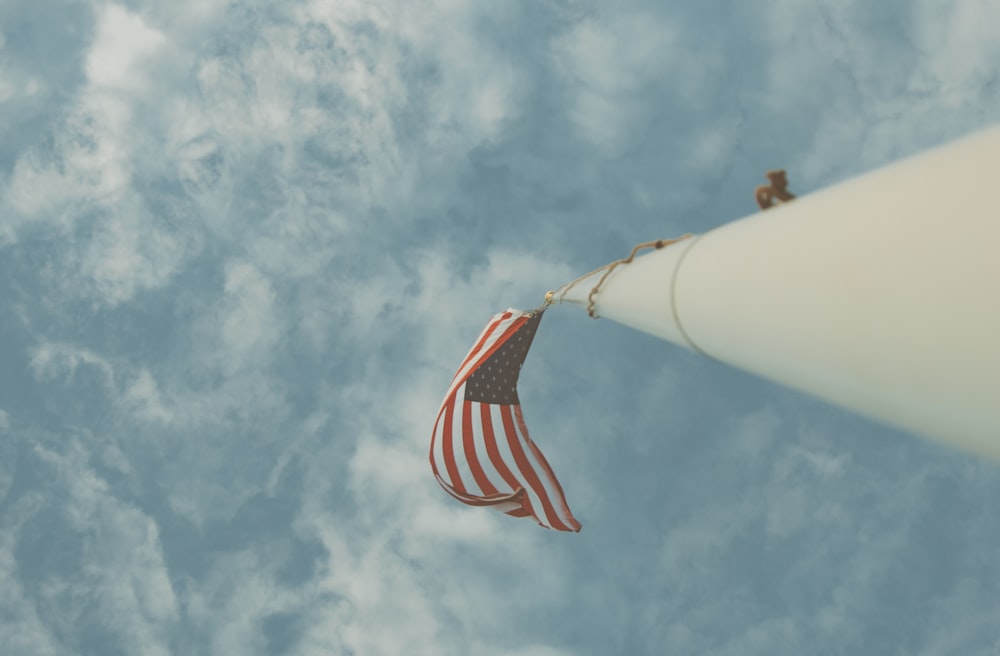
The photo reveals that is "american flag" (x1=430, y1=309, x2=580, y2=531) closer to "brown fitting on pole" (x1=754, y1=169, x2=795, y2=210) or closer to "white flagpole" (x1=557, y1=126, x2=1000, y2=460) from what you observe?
"brown fitting on pole" (x1=754, y1=169, x2=795, y2=210)

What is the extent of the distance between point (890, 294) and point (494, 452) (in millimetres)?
15983

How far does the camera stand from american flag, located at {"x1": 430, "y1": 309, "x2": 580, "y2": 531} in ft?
60.1

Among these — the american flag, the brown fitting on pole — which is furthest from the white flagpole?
the american flag

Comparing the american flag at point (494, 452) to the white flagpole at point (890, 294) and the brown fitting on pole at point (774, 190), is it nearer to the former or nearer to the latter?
the brown fitting on pole at point (774, 190)

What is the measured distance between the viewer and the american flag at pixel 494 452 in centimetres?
1831

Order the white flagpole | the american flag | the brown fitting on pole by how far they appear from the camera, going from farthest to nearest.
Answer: the american flag → the brown fitting on pole → the white flagpole

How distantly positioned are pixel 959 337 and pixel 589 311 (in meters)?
7.50

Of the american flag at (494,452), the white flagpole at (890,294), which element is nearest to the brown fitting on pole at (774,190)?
the white flagpole at (890,294)

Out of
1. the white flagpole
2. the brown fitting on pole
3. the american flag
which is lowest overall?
the white flagpole

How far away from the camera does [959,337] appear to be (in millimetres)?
2607

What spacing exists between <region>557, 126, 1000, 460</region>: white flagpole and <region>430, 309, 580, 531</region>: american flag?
45.2 feet

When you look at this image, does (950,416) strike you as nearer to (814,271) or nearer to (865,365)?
(865,365)

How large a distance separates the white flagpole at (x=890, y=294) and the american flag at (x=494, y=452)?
13.8 m

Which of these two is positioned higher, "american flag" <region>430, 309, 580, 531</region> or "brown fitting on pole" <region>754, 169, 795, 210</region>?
"american flag" <region>430, 309, 580, 531</region>
